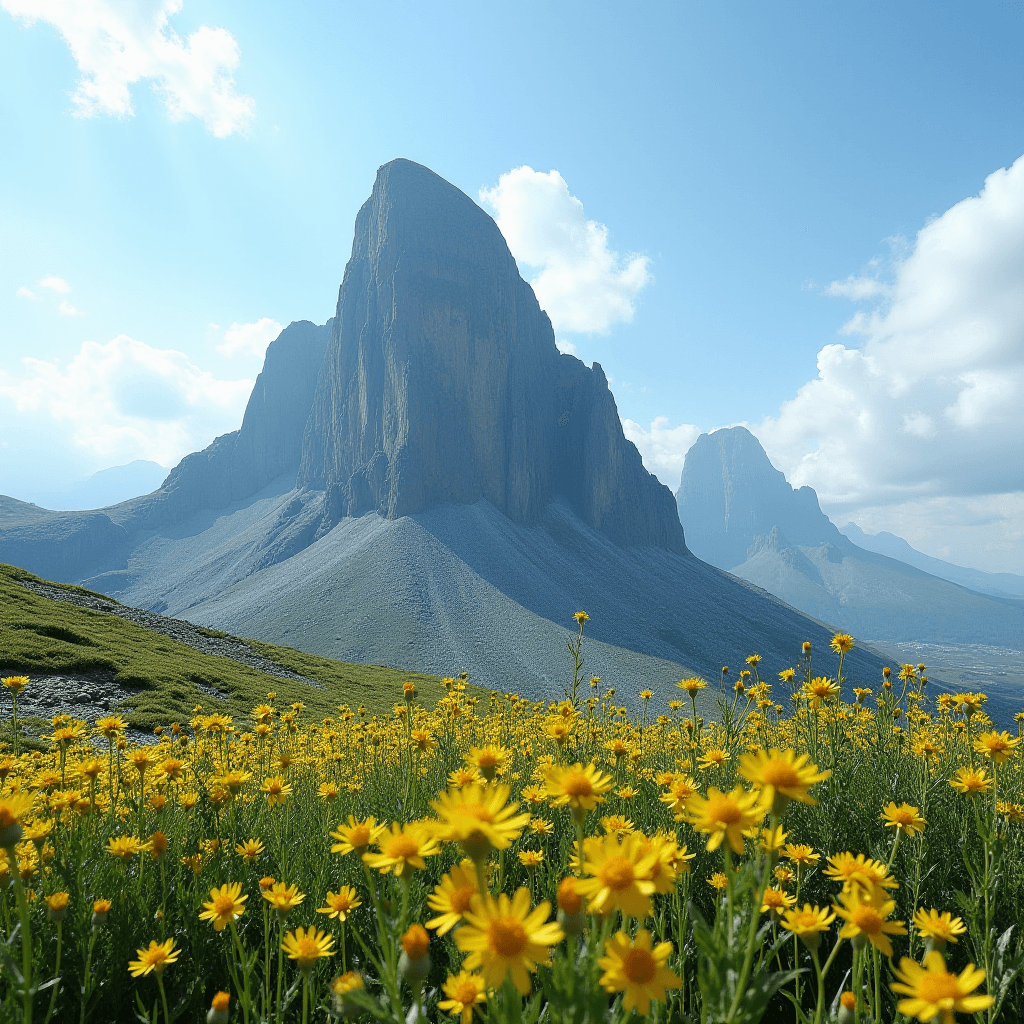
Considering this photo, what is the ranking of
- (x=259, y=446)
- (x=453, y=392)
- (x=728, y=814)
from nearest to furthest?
(x=728, y=814), (x=453, y=392), (x=259, y=446)

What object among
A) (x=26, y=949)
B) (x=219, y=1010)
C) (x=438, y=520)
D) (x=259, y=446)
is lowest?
(x=219, y=1010)

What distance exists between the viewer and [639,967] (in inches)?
47.4

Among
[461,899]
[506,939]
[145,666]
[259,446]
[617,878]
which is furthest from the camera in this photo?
[259,446]

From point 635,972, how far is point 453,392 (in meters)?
126

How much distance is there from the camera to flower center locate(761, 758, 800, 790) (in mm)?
1573

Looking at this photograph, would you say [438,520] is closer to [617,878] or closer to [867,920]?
[867,920]

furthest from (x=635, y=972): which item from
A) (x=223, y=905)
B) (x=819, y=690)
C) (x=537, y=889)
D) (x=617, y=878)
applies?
(x=819, y=690)

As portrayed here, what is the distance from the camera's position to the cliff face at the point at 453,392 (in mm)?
119062

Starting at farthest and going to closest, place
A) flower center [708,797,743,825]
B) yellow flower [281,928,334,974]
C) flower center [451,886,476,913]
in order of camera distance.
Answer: yellow flower [281,928,334,974] → flower center [708,797,743,825] → flower center [451,886,476,913]

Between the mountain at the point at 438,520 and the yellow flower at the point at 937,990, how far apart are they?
63384 mm

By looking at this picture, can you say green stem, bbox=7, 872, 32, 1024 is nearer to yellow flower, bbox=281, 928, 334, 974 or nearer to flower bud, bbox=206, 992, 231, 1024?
flower bud, bbox=206, 992, 231, 1024

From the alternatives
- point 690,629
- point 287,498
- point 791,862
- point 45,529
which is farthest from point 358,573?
point 45,529

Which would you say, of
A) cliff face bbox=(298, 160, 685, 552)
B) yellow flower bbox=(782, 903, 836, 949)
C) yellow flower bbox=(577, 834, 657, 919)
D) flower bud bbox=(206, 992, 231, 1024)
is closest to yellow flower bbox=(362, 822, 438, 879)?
yellow flower bbox=(577, 834, 657, 919)

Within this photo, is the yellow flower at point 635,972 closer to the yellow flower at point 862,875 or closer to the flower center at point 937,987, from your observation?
the flower center at point 937,987
